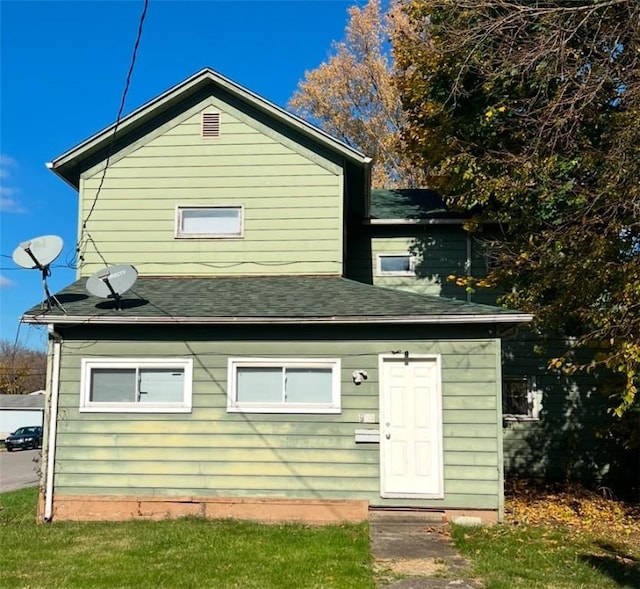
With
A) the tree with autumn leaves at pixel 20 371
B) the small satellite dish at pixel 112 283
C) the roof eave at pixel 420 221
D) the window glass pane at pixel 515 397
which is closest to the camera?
the small satellite dish at pixel 112 283

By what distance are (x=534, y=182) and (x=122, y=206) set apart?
686cm

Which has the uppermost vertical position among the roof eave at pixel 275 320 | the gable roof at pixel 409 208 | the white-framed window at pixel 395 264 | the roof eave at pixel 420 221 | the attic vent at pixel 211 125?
the attic vent at pixel 211 125

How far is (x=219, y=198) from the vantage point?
1127 centimetres

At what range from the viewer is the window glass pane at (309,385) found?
9.05 metres

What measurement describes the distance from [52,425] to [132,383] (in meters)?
1.21

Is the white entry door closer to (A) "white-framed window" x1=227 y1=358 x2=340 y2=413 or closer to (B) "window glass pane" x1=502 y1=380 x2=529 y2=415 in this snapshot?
(A) "white-framed window" x1=227 y1=358 x2=340 y2=413

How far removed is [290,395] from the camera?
29.8 ft

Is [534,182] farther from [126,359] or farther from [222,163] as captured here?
[126,359]

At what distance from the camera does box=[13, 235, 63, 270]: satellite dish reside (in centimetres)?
927

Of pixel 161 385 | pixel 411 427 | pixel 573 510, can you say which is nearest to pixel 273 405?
pixel 161 385

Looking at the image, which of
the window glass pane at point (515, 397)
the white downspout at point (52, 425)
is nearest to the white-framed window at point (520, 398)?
the window glass pane at point (515, 397)

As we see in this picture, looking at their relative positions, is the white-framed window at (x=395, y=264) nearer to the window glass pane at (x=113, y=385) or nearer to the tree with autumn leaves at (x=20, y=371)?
the window glass pane at (x=113, y=385)

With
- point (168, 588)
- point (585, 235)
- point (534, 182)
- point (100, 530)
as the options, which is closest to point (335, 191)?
point (534, 182)

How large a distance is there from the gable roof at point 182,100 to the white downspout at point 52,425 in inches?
141
